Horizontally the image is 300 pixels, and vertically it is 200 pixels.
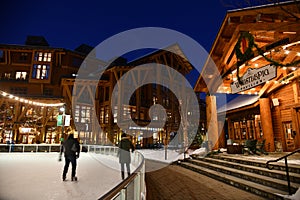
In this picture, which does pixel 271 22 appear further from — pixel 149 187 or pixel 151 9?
pixel 151 9

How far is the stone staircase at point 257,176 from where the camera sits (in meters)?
4.63

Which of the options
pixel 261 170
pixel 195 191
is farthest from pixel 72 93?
pixel 261 170

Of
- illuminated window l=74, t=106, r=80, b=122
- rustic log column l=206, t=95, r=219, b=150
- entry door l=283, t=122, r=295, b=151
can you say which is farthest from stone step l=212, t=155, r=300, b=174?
illuminated window l=74, t=106, r=80, b=122

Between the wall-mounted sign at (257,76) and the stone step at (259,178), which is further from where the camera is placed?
the wall-mounted sign at (257,76)

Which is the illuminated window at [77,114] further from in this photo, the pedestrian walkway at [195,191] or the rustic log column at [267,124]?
the rustic log column at [267,124]

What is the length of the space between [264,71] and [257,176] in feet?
12.6

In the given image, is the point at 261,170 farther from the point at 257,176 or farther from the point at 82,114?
the point at 82,114

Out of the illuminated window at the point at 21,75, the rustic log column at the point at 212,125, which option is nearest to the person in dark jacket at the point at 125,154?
the rustic log column at the point at 212,125

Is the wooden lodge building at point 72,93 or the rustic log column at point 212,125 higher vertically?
the wooden lodge building at point 72,93

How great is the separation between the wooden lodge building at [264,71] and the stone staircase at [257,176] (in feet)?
9.60

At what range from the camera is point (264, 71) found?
722cm

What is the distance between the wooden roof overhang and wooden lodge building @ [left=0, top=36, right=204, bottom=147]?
1435cm

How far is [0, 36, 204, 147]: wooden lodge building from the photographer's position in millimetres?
24609

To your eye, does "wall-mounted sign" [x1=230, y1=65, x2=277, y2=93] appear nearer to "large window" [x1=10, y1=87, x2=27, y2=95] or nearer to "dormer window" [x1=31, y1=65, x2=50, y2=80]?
"dormer window" [x1=31, y1=65, x2=50, y2=80]
